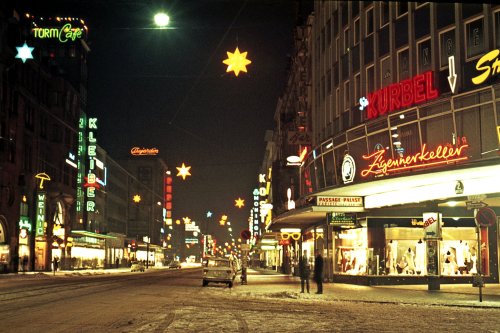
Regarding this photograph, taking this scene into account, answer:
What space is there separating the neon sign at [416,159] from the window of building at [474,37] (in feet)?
12.1

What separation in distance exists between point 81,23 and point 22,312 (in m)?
84.5

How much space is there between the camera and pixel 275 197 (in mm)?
75250

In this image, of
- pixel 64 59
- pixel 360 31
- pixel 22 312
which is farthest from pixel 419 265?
pixel 64 59

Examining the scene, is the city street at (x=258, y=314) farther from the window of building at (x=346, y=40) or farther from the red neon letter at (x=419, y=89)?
the window of building at (x=346, y=40)

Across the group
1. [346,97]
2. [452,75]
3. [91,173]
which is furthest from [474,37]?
[91,173]

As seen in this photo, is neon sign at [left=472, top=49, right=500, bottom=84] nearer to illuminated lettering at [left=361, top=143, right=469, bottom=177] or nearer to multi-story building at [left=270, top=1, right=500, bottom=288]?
multi-story building at [left=270, top=1, right=500, bottom=288]

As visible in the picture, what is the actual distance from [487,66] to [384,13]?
1014cm

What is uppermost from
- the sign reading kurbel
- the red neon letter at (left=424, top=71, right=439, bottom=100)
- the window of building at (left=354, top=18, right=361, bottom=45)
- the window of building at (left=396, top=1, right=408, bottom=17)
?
the window of building at (left=354, top=18, right=361, bottom=45)

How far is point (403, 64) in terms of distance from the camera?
32.0m

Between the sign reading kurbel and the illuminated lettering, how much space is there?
3.59m

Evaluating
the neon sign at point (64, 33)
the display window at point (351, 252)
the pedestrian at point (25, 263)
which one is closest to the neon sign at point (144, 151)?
the neon sign at point (64, 33)

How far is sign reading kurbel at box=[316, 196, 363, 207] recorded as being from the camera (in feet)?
115

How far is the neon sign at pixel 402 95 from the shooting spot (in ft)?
91.6

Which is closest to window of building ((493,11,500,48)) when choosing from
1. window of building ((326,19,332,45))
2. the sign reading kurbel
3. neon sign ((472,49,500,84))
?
neon sign ((472,49,500,84))
